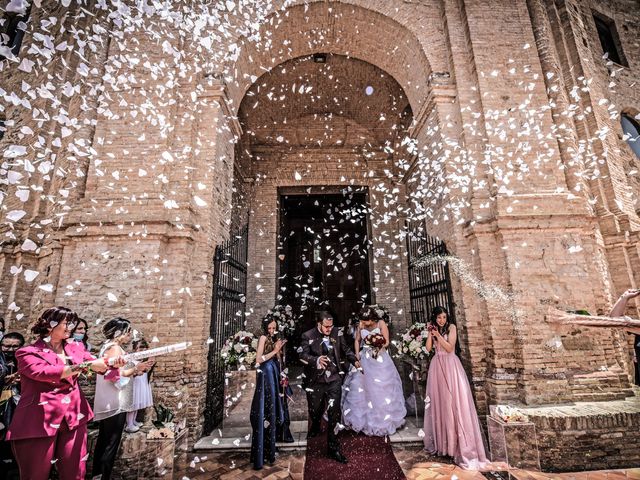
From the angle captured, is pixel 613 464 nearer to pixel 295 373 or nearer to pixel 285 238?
pixel 295 373

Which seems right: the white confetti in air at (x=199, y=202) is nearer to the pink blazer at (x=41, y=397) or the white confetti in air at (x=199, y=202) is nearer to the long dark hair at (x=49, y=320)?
the long dark hair at (x=49, y=320)

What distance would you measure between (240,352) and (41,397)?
123 inches

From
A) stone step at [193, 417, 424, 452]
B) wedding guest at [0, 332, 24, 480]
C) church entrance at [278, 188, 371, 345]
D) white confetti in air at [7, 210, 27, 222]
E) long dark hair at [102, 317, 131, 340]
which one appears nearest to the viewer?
long dark hair at [102, 317, 131, 340]

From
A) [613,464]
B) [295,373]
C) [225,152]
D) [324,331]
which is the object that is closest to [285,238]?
[295,373]

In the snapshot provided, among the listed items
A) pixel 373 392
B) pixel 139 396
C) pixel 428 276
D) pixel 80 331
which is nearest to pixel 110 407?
pixel 139 396

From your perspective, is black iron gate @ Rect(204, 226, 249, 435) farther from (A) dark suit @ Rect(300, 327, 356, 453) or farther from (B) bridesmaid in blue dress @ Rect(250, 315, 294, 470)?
(A) dark suit @ Rect(300, 327, 356, 453)

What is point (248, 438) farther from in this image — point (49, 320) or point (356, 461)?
point (49, 320)

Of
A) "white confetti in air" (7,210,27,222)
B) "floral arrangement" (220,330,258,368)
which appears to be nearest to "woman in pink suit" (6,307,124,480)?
"floral arrangement" (220,330,258,368)

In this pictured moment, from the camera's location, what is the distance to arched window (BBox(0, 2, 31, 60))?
8844 mm

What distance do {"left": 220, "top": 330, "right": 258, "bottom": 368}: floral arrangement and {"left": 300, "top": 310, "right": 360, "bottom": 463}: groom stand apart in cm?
137

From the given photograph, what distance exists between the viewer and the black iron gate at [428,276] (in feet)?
19.2

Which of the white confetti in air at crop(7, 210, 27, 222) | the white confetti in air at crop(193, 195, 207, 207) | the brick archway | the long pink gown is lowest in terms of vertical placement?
the long pink gown

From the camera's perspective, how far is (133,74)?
618 cm

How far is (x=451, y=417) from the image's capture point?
13.9 feet
